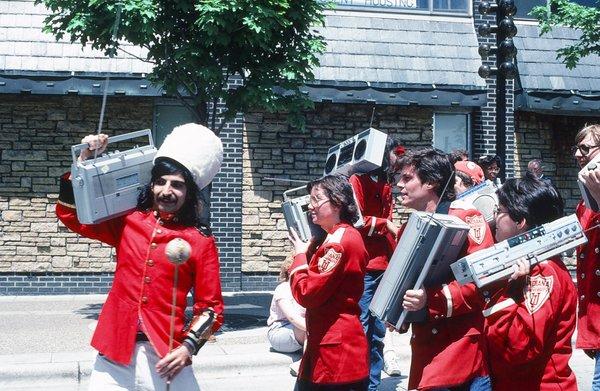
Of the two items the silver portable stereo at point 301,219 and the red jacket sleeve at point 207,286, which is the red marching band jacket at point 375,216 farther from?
the red jacket sleeve at point 207,286

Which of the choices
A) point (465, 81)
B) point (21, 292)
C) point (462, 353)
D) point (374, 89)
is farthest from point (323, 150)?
point (462, 353)

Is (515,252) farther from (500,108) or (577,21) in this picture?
(577,21)

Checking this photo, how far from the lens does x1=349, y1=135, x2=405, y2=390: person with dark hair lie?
710 cm

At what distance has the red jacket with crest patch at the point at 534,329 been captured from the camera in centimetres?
380

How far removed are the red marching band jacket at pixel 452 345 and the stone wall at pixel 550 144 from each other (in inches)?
455

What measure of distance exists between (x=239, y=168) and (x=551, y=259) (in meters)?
10.6

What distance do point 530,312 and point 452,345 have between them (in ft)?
1.88

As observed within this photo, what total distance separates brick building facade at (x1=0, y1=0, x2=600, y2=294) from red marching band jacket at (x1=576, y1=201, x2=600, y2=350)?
7.94m

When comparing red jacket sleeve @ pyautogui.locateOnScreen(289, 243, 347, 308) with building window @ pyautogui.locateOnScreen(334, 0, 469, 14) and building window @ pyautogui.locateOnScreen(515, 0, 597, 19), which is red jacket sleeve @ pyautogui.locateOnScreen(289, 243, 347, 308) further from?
building window @ pyautogui.locateOnScreen(515, 0, 597, 19)

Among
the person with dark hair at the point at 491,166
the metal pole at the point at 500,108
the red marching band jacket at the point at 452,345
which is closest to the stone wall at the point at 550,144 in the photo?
the metal pole at the point at 500,108

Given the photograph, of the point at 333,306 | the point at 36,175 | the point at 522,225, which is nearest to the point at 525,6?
the point at 36,175

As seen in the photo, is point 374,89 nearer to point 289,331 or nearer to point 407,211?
point 407,211

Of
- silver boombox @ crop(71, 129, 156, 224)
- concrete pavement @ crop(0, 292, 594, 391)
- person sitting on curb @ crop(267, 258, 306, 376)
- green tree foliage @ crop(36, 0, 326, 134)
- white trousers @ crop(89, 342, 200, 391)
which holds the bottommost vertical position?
concrete pavement @ crop(0, 292, 594, 391)

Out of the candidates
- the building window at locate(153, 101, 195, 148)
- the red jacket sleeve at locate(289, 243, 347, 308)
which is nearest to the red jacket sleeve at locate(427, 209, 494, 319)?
A: the red jacket sleeve at locate(289, 243, 347, 308)
